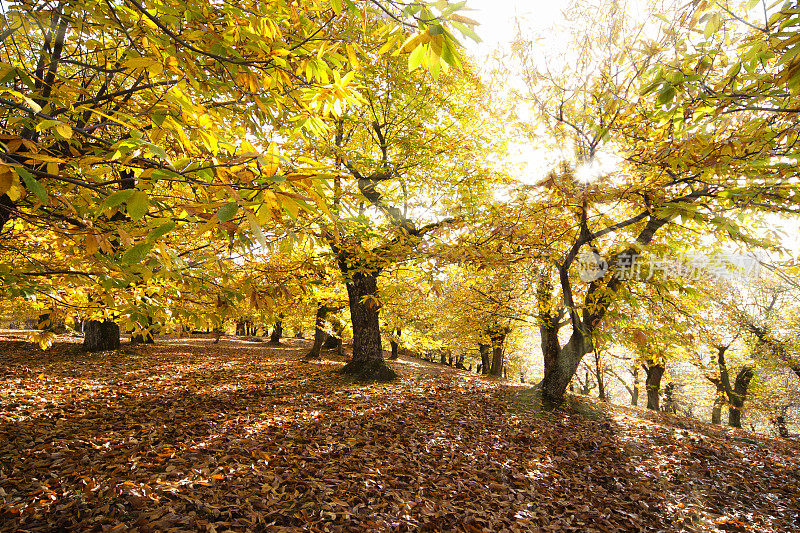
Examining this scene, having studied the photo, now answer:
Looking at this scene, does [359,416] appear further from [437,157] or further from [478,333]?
[478,333]

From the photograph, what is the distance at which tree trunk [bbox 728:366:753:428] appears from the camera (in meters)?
16.4

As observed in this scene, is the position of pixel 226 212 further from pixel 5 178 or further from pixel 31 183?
pixel 5 178

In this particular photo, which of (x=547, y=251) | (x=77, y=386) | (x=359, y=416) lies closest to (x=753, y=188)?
(x=547, y=251)

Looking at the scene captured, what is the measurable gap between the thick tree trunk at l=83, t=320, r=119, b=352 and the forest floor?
263 centimetres

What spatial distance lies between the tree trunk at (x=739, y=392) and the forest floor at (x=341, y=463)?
1069 centimetres

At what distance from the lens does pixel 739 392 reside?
1711 cm

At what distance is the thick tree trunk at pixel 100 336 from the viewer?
11.2m

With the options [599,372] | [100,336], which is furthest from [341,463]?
[599,372]

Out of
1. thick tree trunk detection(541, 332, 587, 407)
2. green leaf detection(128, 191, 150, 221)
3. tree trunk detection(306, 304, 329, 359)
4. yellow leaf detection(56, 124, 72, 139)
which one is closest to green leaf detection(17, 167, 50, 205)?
yellow leaf detection(56, 124, 72, 139)

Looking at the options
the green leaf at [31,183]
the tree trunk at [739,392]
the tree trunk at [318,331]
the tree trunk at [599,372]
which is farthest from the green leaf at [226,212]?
the tree trunk at [739,392]

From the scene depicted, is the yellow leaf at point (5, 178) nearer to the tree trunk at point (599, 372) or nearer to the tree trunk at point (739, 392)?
the tree trunk at point (599, 372)

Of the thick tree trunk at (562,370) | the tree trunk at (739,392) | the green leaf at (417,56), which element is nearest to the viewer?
the green leaf at (417,56)

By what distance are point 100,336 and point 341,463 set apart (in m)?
11.6

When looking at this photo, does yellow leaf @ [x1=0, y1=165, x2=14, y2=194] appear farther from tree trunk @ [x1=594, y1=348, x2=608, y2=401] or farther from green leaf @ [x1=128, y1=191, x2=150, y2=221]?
tree trunk @ [x1=594, y1=348, x2=608, y2=401]
